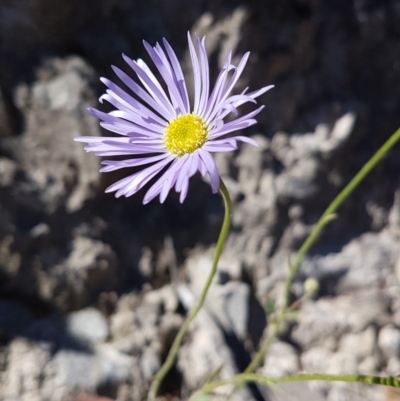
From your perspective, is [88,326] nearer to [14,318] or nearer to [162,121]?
[14,318]

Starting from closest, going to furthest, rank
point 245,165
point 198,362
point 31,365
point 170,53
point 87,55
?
point 170,53 < point 31,365 < point 198,362 < point 87,55 < point 245,165

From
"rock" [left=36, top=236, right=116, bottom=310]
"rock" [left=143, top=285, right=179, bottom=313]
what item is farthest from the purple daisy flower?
"rock" [left=143, top=285, right=179, bottom=313]

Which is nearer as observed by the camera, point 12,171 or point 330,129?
point 12,171

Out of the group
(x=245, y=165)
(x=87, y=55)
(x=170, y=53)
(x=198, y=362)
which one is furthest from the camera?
(x=245, y=165)

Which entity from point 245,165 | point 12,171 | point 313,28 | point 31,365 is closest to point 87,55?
point 12,171

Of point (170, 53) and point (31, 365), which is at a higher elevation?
point (170, 53)

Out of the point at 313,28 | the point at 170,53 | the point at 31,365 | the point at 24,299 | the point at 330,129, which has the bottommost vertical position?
the point at 31,365

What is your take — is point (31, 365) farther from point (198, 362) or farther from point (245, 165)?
point (245, 165)
